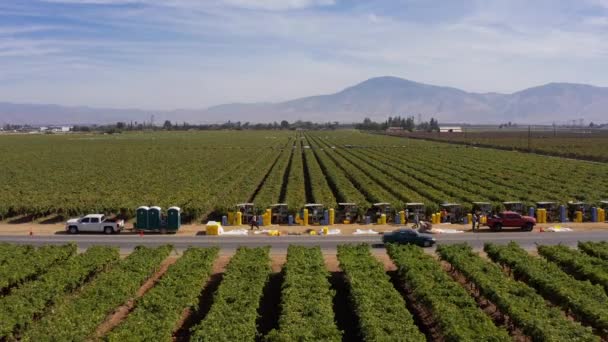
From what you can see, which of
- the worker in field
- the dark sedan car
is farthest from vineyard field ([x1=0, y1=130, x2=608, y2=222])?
the dark sedan car

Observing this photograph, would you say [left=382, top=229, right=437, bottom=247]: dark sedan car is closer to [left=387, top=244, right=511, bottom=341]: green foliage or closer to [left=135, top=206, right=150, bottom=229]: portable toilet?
[left=387, top=244, right=511, bottom=341]: green foliage

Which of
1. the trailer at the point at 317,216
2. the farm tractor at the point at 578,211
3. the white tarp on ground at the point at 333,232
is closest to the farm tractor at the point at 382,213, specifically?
the trailer at the point at 317,216

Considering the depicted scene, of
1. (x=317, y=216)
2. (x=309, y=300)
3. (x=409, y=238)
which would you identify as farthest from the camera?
(x=317, y=216)

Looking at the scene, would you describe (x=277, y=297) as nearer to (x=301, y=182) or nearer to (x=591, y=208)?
(x=591, y=208)

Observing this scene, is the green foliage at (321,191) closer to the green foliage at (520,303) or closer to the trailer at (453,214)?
the trailer at (453,214)

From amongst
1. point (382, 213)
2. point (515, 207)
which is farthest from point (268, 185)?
point (515, 207)

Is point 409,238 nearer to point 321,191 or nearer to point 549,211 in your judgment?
point 549,211

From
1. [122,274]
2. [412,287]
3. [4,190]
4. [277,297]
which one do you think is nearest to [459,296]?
[412,287]
